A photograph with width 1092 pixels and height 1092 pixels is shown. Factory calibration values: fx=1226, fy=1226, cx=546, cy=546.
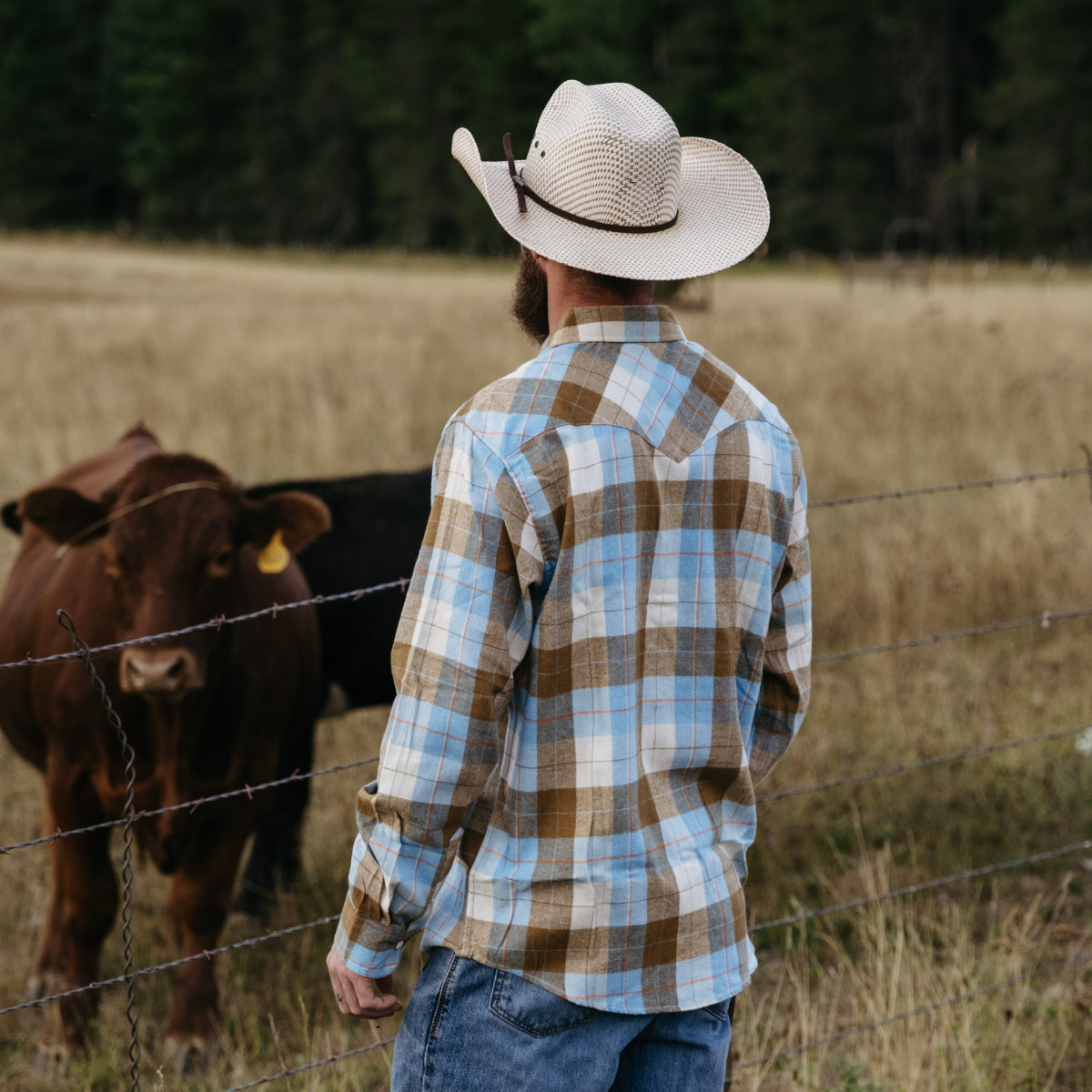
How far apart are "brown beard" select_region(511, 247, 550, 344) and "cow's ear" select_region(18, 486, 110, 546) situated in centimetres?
186

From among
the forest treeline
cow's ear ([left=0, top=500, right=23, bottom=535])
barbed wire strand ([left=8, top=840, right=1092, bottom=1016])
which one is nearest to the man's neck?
barbed wire strand ([left=8, top=840, right=1092, bottom=1016])

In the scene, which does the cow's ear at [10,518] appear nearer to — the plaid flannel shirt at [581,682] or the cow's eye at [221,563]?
the cow's eye at [221,563]

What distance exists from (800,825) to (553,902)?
2971mm

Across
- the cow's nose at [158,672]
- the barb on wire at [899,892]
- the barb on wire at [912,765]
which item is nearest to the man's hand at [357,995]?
the barb on wire at [912,765]

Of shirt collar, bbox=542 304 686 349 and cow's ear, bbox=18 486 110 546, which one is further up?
shirt collar, bbox=542 304 686 349

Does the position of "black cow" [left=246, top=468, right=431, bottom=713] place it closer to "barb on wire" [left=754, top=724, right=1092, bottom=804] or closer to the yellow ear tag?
the yellow ear tag

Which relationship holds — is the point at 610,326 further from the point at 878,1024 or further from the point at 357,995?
the point at 878,1024

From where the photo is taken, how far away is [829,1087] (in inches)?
111

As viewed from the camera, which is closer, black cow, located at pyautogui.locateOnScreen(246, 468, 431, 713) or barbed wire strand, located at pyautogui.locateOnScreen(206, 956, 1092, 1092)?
barbed wire strand, located at pyautogui.locateOnScreen(206, 956, 1092, 1092)

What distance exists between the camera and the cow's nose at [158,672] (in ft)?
9.58

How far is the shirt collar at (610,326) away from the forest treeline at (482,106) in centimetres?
3204

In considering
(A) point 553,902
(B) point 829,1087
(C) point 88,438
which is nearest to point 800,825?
(B) point 829,1087

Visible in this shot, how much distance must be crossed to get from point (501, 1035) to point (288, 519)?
2082 mm

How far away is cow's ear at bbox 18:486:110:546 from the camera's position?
321cm
